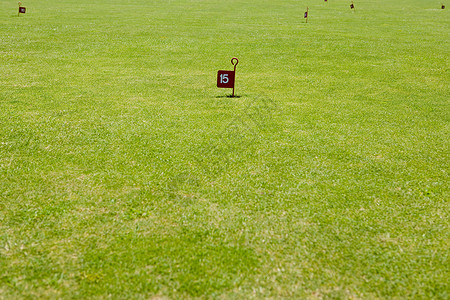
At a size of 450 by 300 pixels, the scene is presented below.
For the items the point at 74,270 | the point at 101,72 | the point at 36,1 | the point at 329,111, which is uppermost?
the point at 36,1

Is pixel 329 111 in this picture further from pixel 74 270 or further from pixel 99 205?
pixel 74 270

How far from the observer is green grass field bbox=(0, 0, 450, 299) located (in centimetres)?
331

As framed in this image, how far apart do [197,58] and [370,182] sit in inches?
345

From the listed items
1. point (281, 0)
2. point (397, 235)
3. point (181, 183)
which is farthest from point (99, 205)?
point (281, 0)

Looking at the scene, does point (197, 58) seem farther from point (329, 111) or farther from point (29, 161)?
point (29, 161)

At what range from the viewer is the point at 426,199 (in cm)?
455

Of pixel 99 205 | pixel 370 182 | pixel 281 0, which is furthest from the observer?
pixel 281 0

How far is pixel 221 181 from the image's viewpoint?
4.82m

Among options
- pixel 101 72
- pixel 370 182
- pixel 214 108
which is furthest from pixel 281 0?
pixel 370 182

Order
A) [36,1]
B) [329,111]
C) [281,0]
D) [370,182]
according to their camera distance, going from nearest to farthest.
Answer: [370,182]
[329,111]
[36,1]
[281,0]

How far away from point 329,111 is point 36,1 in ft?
95.5

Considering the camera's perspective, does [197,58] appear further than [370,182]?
Yes

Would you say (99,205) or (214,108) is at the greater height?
(214,108)

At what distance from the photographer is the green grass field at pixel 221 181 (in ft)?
10.9
